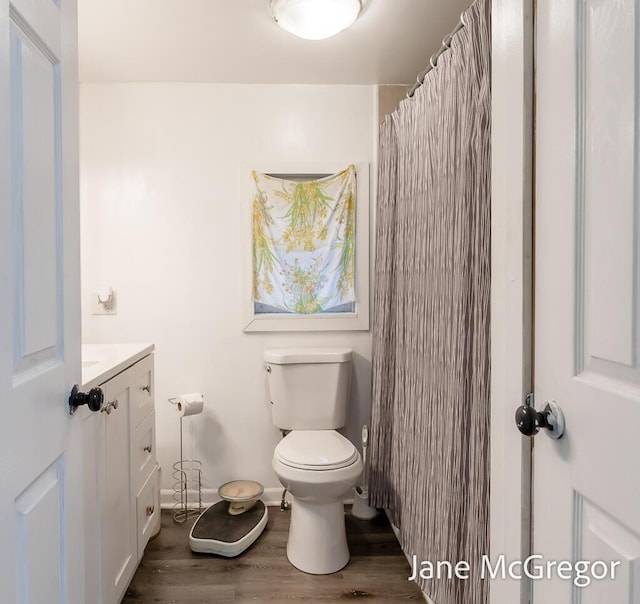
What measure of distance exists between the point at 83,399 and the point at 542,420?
93cm

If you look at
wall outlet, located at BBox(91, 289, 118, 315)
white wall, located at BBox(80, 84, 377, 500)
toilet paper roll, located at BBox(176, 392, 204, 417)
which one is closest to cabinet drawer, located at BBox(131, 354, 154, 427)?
toilet paper roll, located at BBox(176, 392, 204, 417)

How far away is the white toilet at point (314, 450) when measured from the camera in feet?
5.47

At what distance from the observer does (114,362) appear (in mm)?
1427

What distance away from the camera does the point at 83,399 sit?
91 centimetres

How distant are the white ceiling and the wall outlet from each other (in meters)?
1.11

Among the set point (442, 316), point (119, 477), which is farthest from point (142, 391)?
point (442, 316)

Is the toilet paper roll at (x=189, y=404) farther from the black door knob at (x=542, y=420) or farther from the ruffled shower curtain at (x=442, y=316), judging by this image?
the black door knob at (x=542, y=420)

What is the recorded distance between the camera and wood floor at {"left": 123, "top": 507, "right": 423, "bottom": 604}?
1.59 meters

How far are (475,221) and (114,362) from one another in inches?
48.7

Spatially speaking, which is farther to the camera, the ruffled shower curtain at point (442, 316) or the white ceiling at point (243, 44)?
the white ceiling at point (243, 44)

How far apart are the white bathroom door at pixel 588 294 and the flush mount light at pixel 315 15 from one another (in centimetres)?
98

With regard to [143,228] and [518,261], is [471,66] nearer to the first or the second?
[518,261]

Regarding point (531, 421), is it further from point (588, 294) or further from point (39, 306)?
point (39, 306)

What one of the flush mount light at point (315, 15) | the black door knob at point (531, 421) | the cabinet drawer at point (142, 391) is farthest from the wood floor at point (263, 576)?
the flush mount light at point (315, 15)
